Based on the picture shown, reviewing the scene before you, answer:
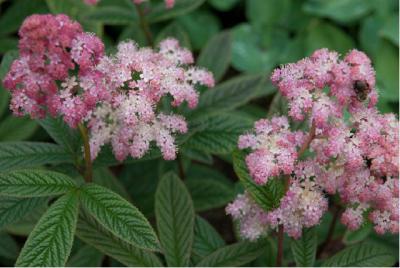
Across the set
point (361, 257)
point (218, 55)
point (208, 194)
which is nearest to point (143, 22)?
point (218, 55)

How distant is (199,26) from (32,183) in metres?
2.00

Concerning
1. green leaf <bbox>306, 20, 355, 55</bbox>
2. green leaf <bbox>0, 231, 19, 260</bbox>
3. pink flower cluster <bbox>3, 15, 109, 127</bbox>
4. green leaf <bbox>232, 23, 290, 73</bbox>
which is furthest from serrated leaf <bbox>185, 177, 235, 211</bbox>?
green leaf <bbox>306, 20, 355, 55</bbox>

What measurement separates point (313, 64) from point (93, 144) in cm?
75

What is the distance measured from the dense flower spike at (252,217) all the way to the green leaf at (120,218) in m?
0.38

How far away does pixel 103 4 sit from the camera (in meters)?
3.32

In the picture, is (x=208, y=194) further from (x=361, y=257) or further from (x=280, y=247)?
(x=361, y=257)

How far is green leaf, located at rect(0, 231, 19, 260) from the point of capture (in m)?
2.36

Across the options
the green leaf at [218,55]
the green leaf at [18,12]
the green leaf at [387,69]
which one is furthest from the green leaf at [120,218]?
the green leaf at [387,69]

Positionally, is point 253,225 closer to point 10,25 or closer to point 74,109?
point 74,109

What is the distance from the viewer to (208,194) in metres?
2.48

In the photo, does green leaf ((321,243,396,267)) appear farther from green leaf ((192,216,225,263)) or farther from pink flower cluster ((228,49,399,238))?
green leaf ((192,216,225,263))

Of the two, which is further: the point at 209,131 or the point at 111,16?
the point at 111,16

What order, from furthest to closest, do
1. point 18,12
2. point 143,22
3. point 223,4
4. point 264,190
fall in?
1. point 223,4
2. point 18,12
3. point 143,22
4. point 264,190

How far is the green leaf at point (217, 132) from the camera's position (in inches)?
84.5
